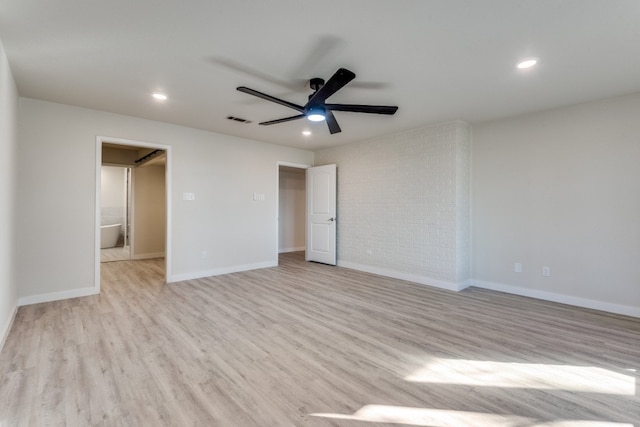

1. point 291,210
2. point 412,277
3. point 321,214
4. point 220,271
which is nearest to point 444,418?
point 412,277

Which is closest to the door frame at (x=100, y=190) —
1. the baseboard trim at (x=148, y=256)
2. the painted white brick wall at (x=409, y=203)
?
the baseboard trim at (x=148, y=256)

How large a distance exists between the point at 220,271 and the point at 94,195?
220 cm

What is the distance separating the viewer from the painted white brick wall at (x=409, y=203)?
4.43 meters

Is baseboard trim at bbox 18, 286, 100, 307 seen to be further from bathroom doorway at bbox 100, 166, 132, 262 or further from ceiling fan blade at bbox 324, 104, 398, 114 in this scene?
bathroom doorway at bbox 100, 166, 132, 262

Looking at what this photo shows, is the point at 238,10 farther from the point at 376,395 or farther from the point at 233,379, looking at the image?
the point at 376,395

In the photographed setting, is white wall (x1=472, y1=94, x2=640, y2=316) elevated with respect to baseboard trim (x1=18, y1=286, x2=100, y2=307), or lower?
elevated

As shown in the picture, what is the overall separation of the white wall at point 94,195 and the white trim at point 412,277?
171 centimetres

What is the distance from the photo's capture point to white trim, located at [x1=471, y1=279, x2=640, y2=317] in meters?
3.36

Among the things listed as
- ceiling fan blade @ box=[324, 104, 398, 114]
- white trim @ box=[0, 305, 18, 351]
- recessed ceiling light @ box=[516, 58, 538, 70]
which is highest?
recessed ceiling light @ box=[516, 58, 538, 70]

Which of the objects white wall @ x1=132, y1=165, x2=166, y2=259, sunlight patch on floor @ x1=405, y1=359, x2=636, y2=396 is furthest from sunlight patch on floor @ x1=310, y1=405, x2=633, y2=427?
white wall @ x1=132, y1=165, x2=166, y2=259

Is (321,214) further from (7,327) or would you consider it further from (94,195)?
(7,327)

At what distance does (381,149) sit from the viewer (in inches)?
212

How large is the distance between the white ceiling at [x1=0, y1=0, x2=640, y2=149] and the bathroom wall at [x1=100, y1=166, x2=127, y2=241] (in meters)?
6.12

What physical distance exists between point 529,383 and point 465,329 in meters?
0.92
